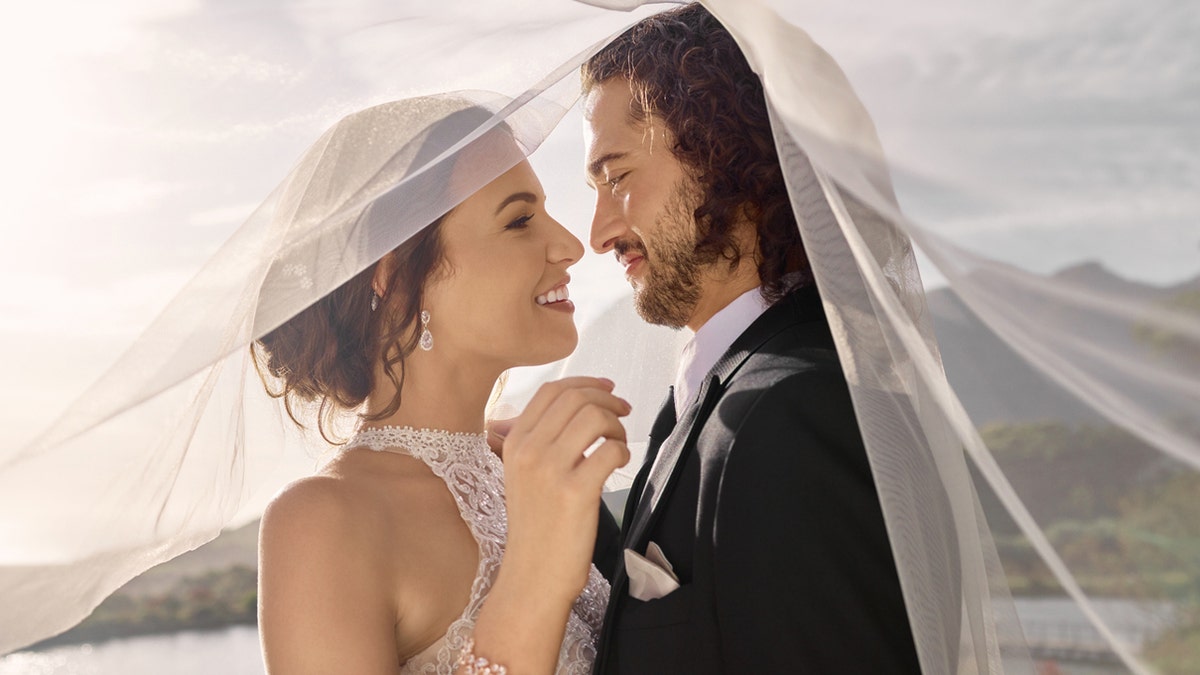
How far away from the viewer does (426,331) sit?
2.43 metres

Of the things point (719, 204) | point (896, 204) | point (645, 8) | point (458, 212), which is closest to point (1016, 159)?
point (896, 204)

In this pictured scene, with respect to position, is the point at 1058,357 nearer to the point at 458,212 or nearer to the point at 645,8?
A: the point at 645,8

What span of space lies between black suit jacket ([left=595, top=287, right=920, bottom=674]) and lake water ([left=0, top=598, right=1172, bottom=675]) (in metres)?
0.28

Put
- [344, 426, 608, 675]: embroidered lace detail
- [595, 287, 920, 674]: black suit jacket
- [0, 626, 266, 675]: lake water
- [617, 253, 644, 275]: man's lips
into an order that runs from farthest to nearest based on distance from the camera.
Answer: [0, 626, 266, 675]: lake water → [617, 253, 644, 275]: man's lips → [344, 426, 608, 675]: embroidered lace detail → [595, 287, 920, 674]: black suit jacket

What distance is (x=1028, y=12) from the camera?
1.24 metres

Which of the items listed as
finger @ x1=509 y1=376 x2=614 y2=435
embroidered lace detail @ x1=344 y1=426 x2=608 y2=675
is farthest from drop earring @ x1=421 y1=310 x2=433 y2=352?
finger @ x1=509 y1=376 x2=614 y2=435

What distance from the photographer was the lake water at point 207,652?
1.15m

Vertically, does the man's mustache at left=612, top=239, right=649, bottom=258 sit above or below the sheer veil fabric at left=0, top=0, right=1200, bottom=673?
above

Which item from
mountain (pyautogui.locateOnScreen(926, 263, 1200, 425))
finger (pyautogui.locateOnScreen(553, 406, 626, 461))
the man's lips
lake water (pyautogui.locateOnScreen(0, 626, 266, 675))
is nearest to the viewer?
mountain (pyautogui.locateOnScreen(926, 263, 1200, 425))

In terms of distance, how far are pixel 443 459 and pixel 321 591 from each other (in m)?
0.53

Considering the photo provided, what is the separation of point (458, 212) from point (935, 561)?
4.27 ft

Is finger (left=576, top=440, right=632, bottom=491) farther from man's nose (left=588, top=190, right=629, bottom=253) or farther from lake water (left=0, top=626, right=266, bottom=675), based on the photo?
lake water (left=0, top=626, right=266, bottom=675)

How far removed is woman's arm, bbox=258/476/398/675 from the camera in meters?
1.95

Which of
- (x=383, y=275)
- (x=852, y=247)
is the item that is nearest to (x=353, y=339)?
(x=383, y=275)
